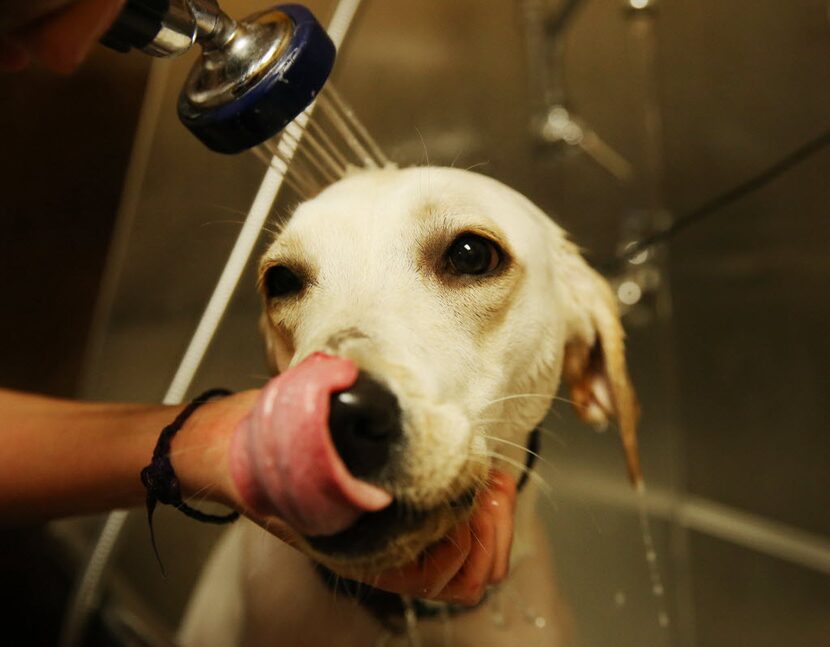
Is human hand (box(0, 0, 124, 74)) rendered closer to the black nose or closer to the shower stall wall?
the shower stall wall

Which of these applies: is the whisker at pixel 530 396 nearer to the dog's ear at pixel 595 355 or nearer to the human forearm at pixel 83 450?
the dog's ear at pixel 595 355

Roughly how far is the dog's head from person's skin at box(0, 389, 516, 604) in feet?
0.17

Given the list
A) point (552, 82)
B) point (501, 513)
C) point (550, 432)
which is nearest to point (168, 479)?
point (501, 513)

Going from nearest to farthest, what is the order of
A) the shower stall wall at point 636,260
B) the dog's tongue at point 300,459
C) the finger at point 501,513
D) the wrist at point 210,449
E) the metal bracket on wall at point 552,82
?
the dog's tongue at point 300,459 < the wrist at point 210,449 < the finger at point 501,513 < the shower stall wall at point 636,260 < the metal bracket on wall at point 552,82

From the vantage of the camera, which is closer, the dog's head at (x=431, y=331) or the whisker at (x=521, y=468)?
the dog's head at (x=431, y=331)

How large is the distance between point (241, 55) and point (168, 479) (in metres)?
0.38

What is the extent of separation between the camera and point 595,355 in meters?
0.87

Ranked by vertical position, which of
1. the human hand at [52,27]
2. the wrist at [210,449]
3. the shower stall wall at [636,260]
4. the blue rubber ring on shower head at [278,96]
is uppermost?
the human hand at [52,27]

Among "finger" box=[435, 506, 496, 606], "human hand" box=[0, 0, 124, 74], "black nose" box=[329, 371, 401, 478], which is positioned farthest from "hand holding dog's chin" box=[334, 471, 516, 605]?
"human hand" box=[0, 0, 124, 74]

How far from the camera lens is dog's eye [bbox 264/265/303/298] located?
2.30ft

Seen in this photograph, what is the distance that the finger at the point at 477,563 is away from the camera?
1.88ft

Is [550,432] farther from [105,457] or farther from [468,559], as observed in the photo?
[105,457]

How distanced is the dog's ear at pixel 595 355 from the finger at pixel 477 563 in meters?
0.31

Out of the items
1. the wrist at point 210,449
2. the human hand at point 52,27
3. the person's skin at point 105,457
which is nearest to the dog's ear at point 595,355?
the person's skin at point 105,457
